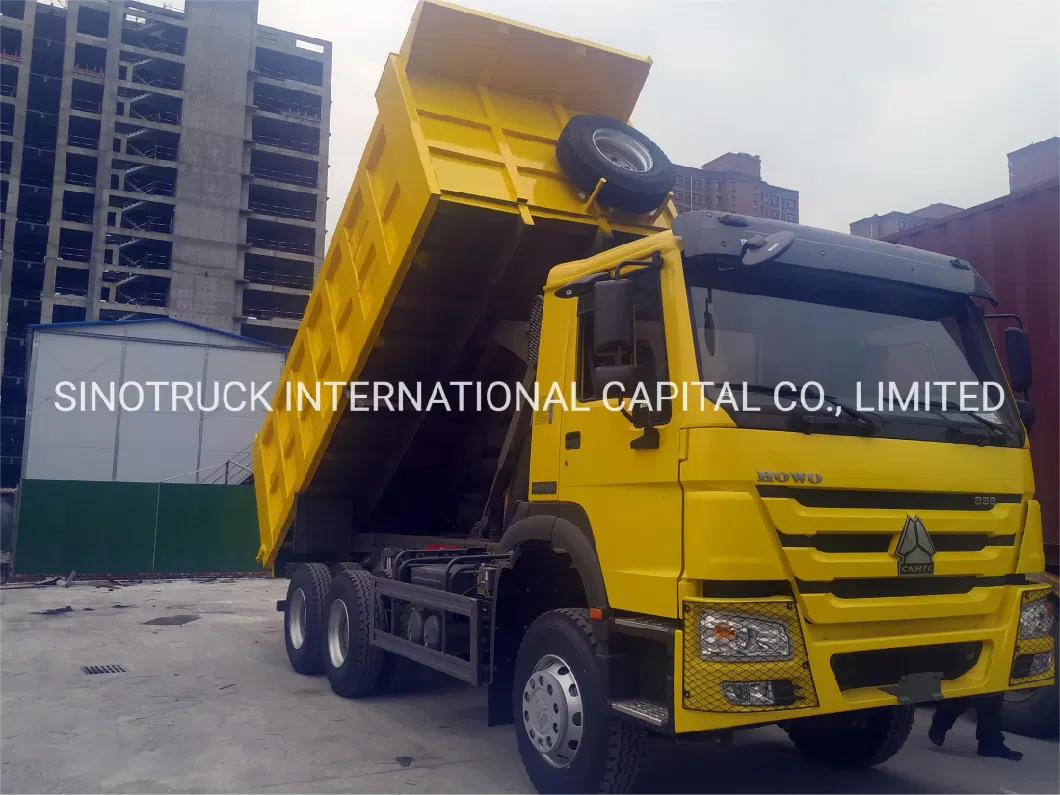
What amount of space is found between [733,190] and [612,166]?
6.55 meters

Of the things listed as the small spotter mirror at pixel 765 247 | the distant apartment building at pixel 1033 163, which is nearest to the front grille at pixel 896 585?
the small spotter mirror at pixel 765 247

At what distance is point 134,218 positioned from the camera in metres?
48.2

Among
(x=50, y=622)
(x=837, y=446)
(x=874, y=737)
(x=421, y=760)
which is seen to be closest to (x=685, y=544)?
(x=837, y=446)

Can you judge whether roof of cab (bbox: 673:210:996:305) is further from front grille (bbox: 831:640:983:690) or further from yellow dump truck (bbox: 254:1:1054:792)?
front grille (bbox: 831:640:983:690)

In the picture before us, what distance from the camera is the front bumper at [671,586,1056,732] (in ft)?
11.2

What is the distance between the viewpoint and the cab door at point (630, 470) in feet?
12.0

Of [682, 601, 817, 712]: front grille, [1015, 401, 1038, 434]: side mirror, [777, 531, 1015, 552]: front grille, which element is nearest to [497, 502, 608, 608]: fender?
[682, 601, 817, 712]: front grille

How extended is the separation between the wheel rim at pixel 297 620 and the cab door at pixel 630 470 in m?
4.10

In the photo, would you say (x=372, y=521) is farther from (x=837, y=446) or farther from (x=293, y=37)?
(x=293, y=37)

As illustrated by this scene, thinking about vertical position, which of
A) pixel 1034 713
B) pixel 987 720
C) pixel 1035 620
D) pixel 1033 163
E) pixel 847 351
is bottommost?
pixel 1034 713

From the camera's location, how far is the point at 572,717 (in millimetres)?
4016

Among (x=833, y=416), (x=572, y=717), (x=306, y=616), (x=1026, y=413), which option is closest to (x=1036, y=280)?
(x=1026, y=413)

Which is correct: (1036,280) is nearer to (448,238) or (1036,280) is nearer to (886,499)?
(886,499)

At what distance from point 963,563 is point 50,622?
1136 cm
